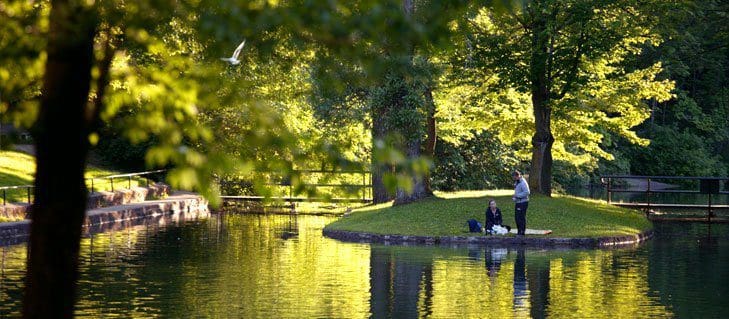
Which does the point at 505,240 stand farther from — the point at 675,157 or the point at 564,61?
the point at 675,157

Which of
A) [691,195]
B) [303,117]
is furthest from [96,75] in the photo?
[691,195]

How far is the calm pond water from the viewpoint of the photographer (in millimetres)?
19234

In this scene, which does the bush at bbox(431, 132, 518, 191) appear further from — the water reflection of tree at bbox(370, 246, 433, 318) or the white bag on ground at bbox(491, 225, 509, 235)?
the water reflection of tree at bbox(370, 246, 433, 318)

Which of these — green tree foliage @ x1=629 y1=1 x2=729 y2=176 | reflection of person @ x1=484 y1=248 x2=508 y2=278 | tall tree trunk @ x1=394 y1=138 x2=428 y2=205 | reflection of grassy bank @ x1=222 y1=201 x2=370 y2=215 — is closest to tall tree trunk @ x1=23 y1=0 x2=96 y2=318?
reflection of person @ x1=484 y1=248 x2=508 y2=278

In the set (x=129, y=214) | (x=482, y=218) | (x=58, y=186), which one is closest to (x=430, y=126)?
(x=482, y=218)

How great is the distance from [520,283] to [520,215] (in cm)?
981

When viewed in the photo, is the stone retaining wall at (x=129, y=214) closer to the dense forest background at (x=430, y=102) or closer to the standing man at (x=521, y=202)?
the dense forest background at (x=430, y=102)

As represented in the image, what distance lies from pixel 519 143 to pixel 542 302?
141 feet

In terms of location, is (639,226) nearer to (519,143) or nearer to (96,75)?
(519,143)

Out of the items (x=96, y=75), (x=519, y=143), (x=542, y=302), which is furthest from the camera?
(x=519, y=143)

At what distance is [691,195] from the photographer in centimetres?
7288

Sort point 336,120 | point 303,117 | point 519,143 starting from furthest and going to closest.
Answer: point 519,143, point 303,117, point 336,120

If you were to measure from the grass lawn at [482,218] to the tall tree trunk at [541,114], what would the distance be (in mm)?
1627

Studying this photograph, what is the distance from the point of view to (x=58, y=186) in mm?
6043
